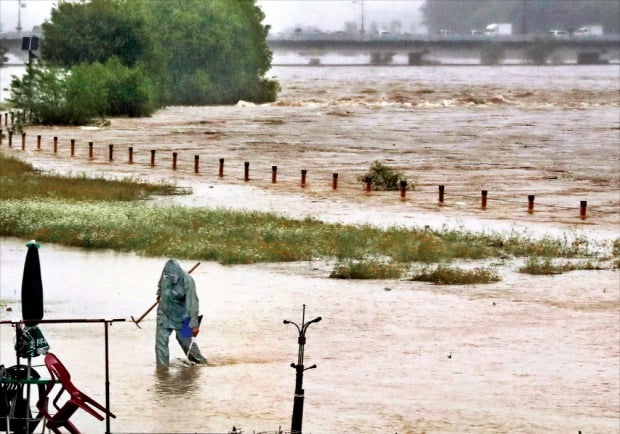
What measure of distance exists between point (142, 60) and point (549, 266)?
8001 centimetres

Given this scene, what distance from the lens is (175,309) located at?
847 inches

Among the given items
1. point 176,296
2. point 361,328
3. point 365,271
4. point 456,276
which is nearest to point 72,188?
point 365,271

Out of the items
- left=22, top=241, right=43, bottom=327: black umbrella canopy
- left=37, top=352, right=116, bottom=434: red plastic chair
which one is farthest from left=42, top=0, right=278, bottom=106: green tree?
left=37, top=352, right=116, bottom=434: red plastic chair

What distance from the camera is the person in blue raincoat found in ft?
68.6

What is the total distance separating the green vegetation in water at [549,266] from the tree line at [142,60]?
187 ft

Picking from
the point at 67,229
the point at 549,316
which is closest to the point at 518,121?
the point at 67,229

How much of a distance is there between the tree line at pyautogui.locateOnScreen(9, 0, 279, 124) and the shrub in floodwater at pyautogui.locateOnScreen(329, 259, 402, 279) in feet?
186

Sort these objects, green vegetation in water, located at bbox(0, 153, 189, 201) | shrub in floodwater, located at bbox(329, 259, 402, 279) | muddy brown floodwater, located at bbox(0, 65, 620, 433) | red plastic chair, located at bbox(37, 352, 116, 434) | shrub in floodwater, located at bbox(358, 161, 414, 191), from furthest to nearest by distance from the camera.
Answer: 1. shrub in floodwater, located at bbox(358, 161, 414, 191)
2. green vegetation in water, located at bbox(0, 153, 189, 201)
3. shrub in floodwater, located at bbox(329, 259, 402, 279)
4. muddy brown floodwater, located at bbox(0, 65, 620, 433)
5. red plastic chair, located at bbox(37, 352, 116, 434)

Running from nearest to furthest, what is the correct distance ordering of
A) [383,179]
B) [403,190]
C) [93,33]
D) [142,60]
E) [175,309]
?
[175,309]
[403,190]
[383,179]
[93,33]
[142,60]

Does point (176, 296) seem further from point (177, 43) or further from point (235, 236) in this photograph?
point (177, 43)

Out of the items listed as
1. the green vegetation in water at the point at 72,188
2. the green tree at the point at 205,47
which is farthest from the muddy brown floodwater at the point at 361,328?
the green tree at the point at 205,47

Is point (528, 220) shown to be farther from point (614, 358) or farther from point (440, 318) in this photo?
point (614, 358)

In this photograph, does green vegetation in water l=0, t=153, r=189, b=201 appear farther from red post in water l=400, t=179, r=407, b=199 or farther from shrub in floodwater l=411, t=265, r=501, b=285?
shrub in floodwater l=411, t=265, r=501, b=285

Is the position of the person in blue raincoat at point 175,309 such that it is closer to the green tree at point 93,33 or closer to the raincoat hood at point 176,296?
the raincoat hood at point 176,296
